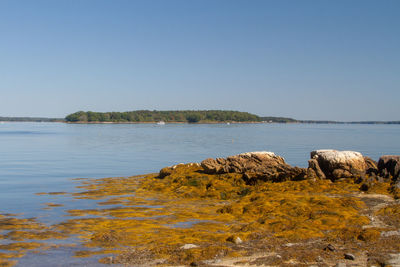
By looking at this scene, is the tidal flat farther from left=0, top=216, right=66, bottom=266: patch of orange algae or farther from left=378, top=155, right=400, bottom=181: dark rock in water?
left=378, top=155, right=400, bottom=181: dark rock in water

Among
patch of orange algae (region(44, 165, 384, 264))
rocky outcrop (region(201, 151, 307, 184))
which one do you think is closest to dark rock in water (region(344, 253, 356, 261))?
patch of orange algae (region(44, 165, 384, 264))

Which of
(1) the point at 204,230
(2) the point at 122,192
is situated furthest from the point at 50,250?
(2) the point at 122,192

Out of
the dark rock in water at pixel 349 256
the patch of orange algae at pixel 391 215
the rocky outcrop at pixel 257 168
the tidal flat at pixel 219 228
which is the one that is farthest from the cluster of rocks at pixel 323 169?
the dark rock in water at pixel 349 256

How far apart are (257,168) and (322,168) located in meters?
3.03

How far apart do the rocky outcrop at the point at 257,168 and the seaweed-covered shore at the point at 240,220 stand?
0.16 feet

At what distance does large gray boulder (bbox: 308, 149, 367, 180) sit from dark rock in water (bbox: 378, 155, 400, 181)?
773 mm

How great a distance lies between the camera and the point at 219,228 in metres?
10.6

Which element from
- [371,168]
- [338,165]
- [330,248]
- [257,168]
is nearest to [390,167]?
[371,168]

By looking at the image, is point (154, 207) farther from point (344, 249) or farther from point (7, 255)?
point (344, 249)

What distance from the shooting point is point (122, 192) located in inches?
672

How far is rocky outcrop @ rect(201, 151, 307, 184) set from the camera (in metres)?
17.7

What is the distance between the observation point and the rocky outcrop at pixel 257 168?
17656mm

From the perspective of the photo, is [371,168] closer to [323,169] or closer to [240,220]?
[323,169]

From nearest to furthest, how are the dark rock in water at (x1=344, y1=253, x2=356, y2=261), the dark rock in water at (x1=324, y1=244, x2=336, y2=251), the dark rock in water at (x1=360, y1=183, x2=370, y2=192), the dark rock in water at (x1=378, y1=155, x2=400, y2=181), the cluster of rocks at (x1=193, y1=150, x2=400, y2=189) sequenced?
the dark rock in water at (x1=344, y1=253, x2=356, y2=261) → the dark rock in water at (x1=324, y1=244, x2=336, y2=251) → the dark rock in water at (x1=360, y1=183, x2=370, y2=192) → the dark rock in water at (x1=378, y1=155, x2=400, y2=181) → the cluster of rocks at (x1=193, y1=150, x2=400, y2=189)
